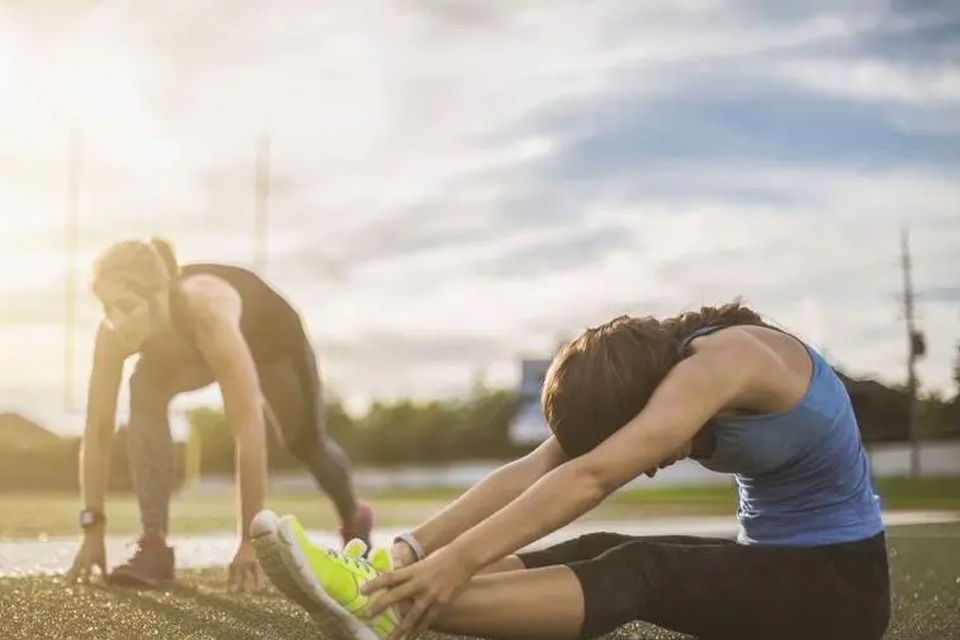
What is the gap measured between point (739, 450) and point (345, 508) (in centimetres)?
278

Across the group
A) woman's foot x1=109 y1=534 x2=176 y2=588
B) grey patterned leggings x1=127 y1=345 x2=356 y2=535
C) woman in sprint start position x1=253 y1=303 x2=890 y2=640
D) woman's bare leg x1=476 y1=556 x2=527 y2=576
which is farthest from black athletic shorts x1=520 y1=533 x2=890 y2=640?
grey patterned leggings x1=127 y1=345 x2=356 y2=535

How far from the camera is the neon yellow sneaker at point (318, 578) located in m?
2.12

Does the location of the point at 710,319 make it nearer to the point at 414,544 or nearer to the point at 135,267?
the point at 414,544

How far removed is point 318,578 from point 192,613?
1494 millimetres

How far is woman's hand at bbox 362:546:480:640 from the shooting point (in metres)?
2.15

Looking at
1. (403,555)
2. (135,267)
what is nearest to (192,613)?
(403,555)

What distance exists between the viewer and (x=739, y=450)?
7.62 feet

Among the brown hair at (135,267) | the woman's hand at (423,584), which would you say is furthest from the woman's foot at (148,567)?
the woman's hand at (423,584)

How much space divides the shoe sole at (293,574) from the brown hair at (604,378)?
52 centimetres

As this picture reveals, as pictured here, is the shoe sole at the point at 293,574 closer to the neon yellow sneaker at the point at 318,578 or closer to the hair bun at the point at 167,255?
the neon yellow sneaker at the point at 318,578

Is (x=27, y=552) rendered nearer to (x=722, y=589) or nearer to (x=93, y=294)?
(x=93, y=294)

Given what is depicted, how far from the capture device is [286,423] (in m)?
4.85

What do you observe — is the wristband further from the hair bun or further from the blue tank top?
the hair bun

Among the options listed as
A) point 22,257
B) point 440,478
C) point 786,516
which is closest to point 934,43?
point 22,257
